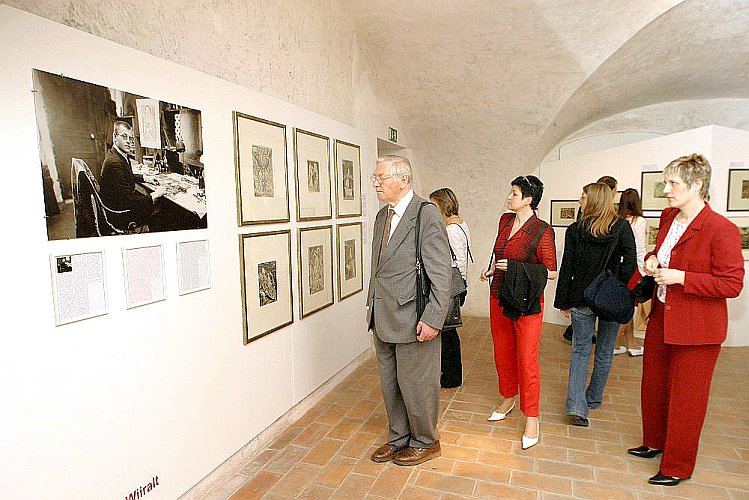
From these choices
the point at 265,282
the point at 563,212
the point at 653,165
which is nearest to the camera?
the point at 265,282

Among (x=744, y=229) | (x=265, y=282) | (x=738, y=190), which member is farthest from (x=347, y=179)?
(x=744, y=229)

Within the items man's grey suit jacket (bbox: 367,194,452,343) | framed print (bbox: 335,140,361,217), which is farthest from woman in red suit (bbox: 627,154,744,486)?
framed print (bbox: 335,140,361,217)

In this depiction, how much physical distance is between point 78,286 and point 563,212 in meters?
6.83

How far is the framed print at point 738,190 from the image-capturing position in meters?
6.00

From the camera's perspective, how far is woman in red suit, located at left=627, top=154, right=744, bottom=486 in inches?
110

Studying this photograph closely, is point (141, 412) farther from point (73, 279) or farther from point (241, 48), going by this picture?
point (241, 48)

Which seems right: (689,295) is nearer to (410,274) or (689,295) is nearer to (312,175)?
(410,274)

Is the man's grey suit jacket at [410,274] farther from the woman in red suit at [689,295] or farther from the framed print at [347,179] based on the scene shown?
the framed print at [347,179]

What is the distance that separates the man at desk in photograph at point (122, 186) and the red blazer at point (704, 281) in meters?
3.08

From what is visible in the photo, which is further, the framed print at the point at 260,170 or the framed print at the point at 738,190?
the framed print at the point at 738,190

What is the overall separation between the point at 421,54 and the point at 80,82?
4486 millimetres

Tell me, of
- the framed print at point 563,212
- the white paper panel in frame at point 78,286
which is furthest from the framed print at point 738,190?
the white paper panel in frame at point 78,286

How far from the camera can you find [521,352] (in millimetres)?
3518

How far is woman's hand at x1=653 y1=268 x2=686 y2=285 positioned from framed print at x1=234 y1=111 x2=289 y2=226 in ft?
8.67
